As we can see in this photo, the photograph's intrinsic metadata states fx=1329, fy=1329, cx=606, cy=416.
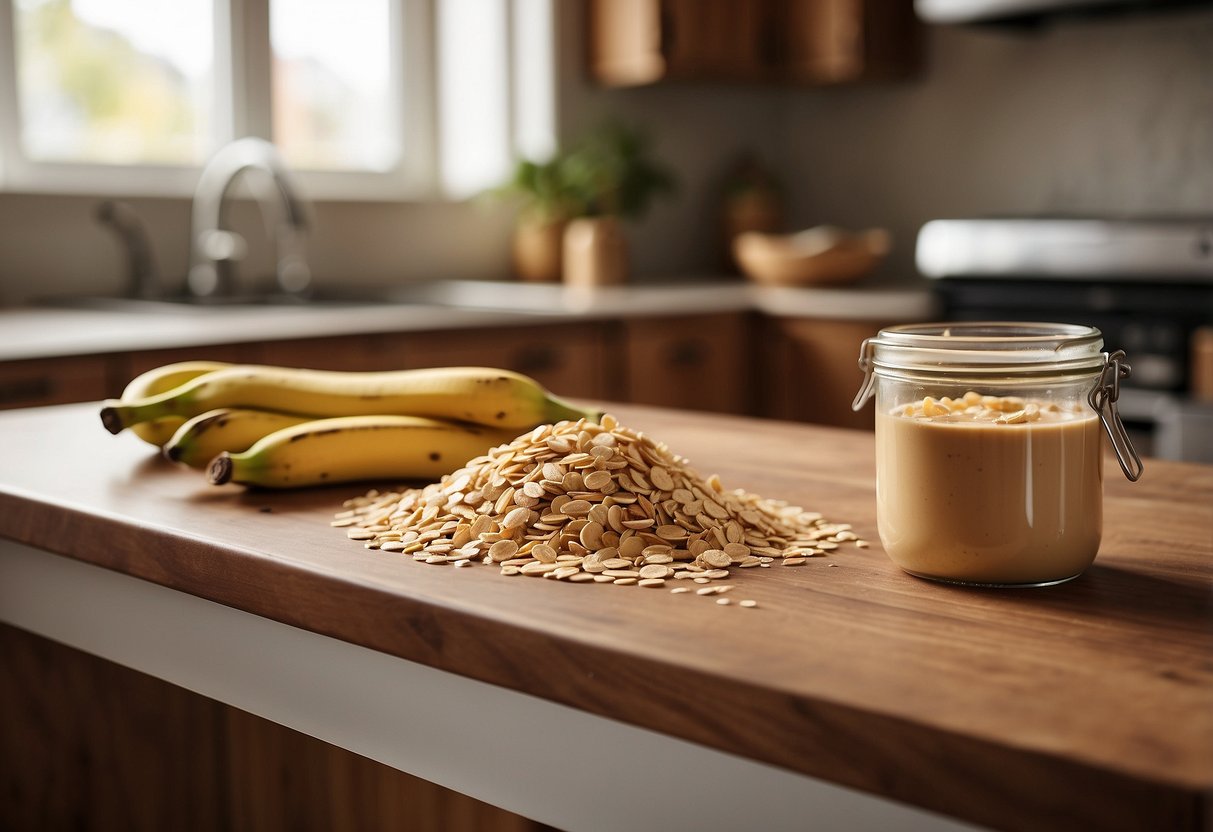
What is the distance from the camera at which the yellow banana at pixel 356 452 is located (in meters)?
1.03

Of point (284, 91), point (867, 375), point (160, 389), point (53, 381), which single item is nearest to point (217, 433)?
point (160, 389)

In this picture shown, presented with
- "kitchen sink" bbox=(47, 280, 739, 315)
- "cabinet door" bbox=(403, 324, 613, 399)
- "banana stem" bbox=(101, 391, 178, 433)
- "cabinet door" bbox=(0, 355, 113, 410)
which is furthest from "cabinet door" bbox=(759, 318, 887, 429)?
"banana stem" bbox=(101, 391, 178, 433)

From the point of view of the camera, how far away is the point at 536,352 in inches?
116

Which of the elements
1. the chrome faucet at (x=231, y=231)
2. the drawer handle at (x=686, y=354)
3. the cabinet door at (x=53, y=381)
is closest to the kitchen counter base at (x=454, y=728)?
the cabinet door at (x=53, y=381)

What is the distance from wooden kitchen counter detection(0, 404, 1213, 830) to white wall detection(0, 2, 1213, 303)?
246cm

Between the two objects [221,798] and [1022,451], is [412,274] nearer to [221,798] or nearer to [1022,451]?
[221,798]

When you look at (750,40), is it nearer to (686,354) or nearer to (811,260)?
(811,260)

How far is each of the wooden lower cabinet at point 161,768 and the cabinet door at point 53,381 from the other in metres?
0.86

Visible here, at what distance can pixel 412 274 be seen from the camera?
3.89 meters

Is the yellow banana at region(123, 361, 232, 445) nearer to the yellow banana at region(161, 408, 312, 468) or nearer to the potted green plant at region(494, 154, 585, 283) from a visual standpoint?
the yellow banana at region(161, 408, 312, 468)

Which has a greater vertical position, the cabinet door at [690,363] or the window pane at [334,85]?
the window pane at [334,85]

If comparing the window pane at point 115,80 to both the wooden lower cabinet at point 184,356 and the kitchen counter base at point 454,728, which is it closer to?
the wooden lower cabinet at point 184,356

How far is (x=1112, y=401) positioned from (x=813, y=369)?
2.71 meters

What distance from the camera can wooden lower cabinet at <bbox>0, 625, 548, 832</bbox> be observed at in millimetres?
1132
